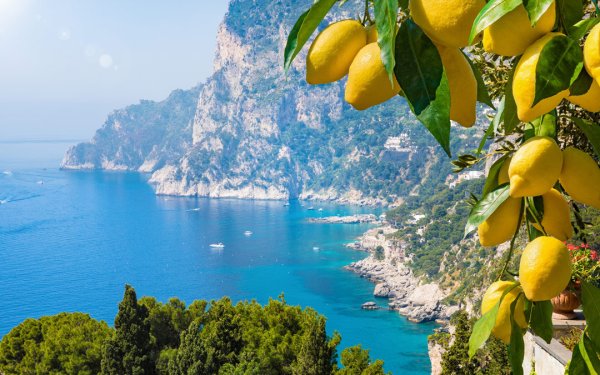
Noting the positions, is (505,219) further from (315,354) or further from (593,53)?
(315,354)

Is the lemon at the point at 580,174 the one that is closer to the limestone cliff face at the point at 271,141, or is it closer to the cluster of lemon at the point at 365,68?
the cluster of lemon at the point at 365,68

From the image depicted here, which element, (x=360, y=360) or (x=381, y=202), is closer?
(x=360, y=360)

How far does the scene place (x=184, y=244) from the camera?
45.3 meters

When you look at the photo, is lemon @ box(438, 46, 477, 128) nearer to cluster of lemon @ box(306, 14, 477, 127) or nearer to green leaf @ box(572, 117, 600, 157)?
cluster of lemon @ box(306, 14, 477, 127)

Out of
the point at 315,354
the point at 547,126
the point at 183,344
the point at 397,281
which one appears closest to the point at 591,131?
the point at 547,126

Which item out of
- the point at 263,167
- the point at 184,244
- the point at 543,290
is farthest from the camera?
the point at 263,167

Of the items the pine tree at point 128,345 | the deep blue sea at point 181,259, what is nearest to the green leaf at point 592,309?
the pine tree at point 128,345

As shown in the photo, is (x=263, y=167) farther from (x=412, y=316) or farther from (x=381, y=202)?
(x=412, y=316)

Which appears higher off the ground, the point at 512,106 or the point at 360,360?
the point at 512,106

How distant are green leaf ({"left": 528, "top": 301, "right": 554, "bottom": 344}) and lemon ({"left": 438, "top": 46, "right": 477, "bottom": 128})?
21 centimetres

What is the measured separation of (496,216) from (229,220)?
55.0m

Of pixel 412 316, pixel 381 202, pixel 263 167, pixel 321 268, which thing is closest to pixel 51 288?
pixel 321 268

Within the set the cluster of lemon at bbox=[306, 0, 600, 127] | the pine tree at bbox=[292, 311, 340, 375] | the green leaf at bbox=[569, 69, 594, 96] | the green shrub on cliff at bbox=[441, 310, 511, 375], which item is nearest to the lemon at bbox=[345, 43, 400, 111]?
the cluster of lemon at bbox=[306, 0, 600, 127]

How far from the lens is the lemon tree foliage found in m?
0.31
